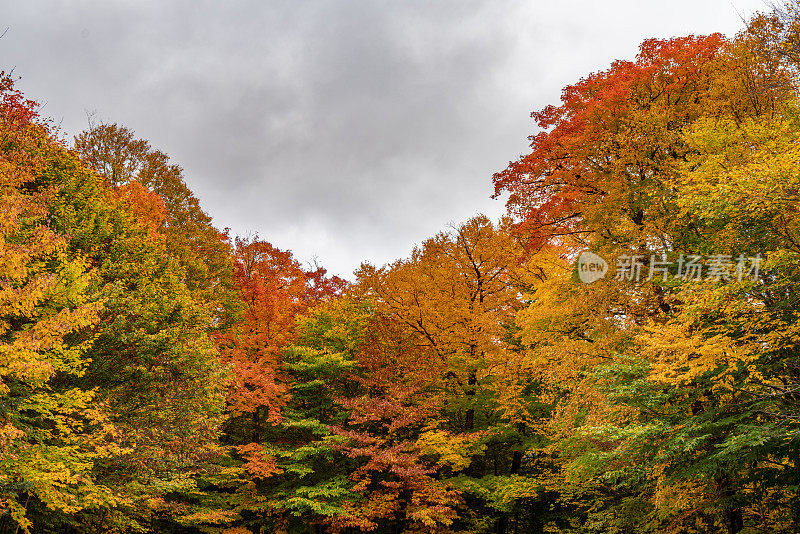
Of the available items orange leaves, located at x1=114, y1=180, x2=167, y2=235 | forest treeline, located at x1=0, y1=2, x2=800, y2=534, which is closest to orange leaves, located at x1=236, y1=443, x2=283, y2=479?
forest treeline, located at x1=0, y1=2, x2=800, y2=534

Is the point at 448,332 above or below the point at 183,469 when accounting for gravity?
above

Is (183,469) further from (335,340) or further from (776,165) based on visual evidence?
(776,165)

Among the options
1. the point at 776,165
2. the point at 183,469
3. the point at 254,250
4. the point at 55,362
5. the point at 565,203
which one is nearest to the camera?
the point at 776,165

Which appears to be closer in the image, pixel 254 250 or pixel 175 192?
pixel 175 192

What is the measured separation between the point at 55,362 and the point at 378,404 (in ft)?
35.0

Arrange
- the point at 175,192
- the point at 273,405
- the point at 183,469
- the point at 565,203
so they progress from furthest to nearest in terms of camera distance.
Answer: the point at 175,192 < the point at 273,405 < the point at 183,469 < the point at 565,203

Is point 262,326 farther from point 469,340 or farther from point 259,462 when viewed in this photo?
point 469,340

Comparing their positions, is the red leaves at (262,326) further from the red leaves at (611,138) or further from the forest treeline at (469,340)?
the red leaves at (611,138)

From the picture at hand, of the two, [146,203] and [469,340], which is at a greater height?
[146,203]

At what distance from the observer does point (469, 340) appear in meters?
19.2

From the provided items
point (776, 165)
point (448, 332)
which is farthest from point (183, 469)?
point (776, 165)

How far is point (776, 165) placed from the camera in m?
7.66

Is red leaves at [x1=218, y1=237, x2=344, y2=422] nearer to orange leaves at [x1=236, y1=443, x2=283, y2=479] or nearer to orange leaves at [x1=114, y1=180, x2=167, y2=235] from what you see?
orange leaves at [x1=236, y1=443, x2=283, y2=479]

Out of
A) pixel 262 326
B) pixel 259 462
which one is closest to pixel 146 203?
pixel 262 326
